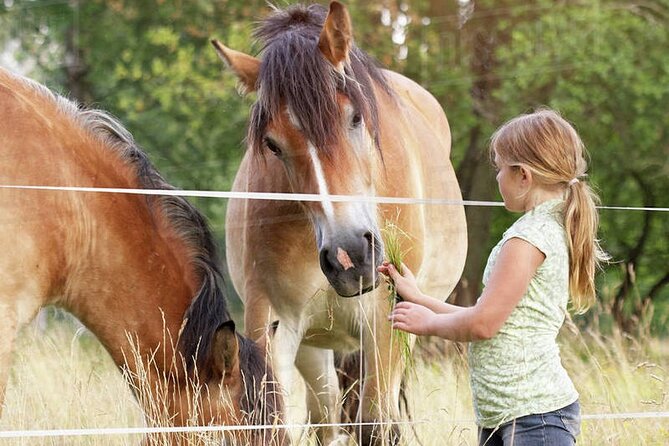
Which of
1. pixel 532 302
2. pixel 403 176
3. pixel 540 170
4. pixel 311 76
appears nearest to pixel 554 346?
pixel 532 302

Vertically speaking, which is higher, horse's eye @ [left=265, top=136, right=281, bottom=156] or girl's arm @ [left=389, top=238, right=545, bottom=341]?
horse's eye @ [left=265, top=136, right=281, bottom=156]

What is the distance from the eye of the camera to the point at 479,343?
7.71ft

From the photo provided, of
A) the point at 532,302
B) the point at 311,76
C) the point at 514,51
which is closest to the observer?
the point at 532,302

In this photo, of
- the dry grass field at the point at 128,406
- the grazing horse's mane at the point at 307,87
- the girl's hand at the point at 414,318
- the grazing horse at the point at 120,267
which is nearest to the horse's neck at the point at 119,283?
the grazing horse at the point at 120,267

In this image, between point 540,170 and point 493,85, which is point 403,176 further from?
point 493,85

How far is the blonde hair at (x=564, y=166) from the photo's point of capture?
2.32 m

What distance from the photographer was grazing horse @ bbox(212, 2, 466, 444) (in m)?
3.11

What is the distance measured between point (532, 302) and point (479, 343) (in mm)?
163

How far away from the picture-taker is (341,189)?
312 centimetres

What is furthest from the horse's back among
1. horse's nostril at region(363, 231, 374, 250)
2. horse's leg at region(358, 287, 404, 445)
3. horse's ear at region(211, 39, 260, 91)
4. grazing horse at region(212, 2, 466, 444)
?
horse's nostril at region(363, 231, 374, 250)

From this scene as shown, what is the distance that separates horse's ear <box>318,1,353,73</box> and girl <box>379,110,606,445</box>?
1080 millimetres

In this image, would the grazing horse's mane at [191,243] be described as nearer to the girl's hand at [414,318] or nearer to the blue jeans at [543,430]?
the girl's hand at [414,318]

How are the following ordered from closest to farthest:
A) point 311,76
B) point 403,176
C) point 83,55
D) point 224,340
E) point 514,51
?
point 224,340, point 311,76, point 403,176, point 514,51, point 83,55

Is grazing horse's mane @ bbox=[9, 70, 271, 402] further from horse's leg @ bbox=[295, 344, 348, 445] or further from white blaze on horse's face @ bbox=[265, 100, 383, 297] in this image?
horse's leg @ bbox=[295, 344, 348, 445]
